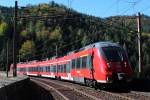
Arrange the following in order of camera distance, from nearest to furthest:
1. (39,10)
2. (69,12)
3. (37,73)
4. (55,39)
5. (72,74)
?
(69,12)
(72,74)
(39,10)
(37,73)
(55,39)

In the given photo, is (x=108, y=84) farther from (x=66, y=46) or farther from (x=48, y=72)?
(x=66, y=46)

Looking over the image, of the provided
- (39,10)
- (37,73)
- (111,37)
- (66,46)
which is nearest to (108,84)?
(39,10)

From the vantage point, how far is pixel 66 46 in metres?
96.7

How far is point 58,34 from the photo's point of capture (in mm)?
106750

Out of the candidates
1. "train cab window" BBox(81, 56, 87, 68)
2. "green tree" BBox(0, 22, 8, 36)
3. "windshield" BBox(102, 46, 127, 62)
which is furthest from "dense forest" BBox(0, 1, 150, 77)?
"windshield" BBox(102, 46, 127, 62)

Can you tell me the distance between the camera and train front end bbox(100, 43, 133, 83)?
1084 inches

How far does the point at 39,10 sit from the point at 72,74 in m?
10.4

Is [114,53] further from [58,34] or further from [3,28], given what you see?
[58,34]

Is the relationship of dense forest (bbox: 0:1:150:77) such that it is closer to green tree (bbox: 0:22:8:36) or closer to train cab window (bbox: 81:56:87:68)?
green tree (bbox: 0:22:8:36)

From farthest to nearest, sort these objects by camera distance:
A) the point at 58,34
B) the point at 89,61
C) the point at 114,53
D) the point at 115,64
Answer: the point at 58,34 → the point at 89,61 → the point at 114,53 → the point at 115,64

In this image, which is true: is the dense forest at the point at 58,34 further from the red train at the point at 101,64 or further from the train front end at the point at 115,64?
the train front end at the point at 115,64

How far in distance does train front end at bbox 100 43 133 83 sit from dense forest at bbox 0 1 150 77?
8.34 meters

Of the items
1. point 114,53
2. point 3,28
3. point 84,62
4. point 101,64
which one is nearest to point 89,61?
point 84,62

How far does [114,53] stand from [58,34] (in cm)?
7851
